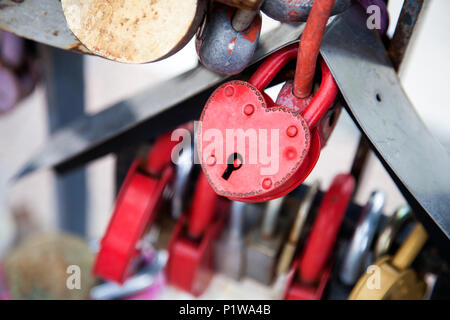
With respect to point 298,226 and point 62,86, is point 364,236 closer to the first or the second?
point 298,226

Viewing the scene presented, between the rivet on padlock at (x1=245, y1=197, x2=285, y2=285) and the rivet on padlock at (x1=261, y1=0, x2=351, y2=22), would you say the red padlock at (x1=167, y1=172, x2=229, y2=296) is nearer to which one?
the rivet on padlock at (x1=245, y1=197, x2=285, y2=285)

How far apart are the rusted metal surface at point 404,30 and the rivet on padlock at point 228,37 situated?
16 centimetres

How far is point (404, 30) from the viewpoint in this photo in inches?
16.0

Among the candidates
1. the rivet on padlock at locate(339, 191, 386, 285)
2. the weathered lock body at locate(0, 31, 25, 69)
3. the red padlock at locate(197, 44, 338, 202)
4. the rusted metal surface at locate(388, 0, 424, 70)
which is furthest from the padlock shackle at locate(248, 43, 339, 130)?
the weathered lock body at locate(0, 31, 25, 69)

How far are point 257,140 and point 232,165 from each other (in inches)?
1.2

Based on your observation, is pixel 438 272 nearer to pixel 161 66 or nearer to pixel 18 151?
pixel 161 66

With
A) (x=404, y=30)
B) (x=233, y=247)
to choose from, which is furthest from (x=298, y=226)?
(x=404, y=30)

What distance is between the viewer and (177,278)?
0.65 metres

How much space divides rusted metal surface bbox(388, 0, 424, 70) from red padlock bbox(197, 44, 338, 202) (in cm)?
12

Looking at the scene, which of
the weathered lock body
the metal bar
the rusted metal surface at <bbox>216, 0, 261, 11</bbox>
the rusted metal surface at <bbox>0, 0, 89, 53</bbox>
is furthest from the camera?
the metal bar

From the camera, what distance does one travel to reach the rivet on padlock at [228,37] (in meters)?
0.33

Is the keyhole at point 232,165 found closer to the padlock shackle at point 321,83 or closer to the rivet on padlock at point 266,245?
the padlock shackle at point 321,83

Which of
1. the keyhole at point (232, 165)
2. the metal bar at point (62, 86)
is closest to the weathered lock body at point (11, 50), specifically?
the metal bar at point (62, 86)

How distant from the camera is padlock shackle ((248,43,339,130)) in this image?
330mm
